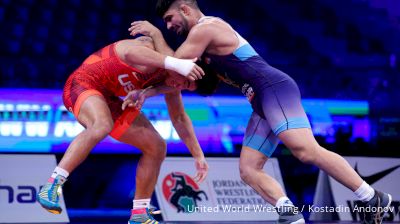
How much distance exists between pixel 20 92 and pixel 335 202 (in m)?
3.09

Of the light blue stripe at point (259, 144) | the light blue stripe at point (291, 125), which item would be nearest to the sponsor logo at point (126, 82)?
the light blue stripe at point (259, 144)

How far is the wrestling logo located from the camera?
577 centimetres

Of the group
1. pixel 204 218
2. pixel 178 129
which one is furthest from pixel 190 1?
pixel 204 218

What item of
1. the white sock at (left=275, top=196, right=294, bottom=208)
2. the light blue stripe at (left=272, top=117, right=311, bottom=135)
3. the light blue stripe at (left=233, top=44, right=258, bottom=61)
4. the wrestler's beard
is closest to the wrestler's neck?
the wrestler's beard

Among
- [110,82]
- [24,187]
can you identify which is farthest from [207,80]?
[24,187]

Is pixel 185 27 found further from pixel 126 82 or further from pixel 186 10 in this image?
pixel 126 82

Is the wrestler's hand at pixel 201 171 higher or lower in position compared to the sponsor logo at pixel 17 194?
higher

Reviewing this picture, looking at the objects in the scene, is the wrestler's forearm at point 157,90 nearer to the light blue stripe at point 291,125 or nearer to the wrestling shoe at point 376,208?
the light blue stripe at point 291,125

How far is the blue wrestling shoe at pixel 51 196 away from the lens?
144 inches

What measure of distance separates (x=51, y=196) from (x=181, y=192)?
2240 mm

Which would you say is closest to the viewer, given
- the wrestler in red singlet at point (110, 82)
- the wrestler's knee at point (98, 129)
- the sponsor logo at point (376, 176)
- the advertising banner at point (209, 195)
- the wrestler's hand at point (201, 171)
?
the wrestler's knee at point (98, 129)

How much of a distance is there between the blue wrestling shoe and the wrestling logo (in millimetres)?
2097

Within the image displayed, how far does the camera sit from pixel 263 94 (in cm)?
378

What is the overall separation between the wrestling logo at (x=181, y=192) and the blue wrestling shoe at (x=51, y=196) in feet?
6.88
